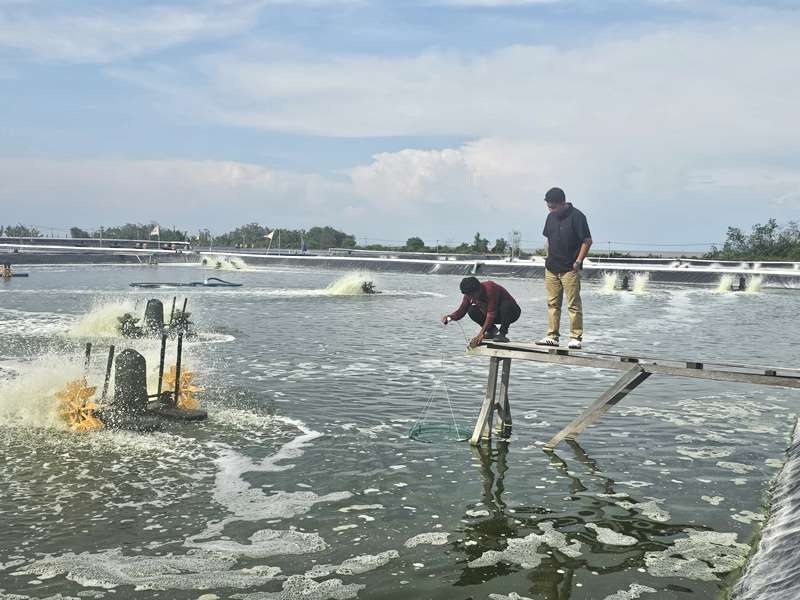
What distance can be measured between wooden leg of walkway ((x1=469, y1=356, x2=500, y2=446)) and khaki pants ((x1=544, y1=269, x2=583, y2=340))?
1.04 meters

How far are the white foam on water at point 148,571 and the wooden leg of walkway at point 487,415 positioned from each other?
5.00 meters

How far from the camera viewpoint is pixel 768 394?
16547 mm

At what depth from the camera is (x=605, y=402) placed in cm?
1122

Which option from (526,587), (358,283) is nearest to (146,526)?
(526,587)

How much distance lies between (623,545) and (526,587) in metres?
1.51

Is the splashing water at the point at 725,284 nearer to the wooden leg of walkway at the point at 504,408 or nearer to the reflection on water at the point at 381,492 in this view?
the reflection on water at the point at 381,492

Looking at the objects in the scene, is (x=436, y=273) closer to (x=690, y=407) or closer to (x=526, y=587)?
(x=690, y=407)

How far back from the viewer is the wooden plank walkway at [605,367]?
9.88 meters

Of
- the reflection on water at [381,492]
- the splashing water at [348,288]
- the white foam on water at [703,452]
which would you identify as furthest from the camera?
the splashing water at [348,288]

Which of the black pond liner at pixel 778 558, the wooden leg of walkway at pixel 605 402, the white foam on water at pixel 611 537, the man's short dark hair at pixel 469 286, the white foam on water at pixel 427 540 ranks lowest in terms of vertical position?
the white foam on water at pixel 427 540

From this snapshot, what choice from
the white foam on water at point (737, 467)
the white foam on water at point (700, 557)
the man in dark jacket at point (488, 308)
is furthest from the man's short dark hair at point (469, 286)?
the white foam on water at point (700, 557)

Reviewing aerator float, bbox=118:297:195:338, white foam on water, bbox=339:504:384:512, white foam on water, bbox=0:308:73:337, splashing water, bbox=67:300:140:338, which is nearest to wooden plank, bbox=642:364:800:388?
white foam on water, bbox=339:504:384:512

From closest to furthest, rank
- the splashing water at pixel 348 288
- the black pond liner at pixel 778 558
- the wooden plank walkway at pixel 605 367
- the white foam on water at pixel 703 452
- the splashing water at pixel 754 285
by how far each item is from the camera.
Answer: the black pond liner at pixel 778 558
the wooden plank walkway at pixel 605 367
the white foam on water at pixel 703 452
the splashing water at pixel 348 288
the splashing water at pixel 754 285

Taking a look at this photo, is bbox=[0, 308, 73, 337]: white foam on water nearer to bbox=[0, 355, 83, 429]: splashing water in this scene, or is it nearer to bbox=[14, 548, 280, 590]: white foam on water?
bbox=[0, 355, 83, 429]: splashing water
